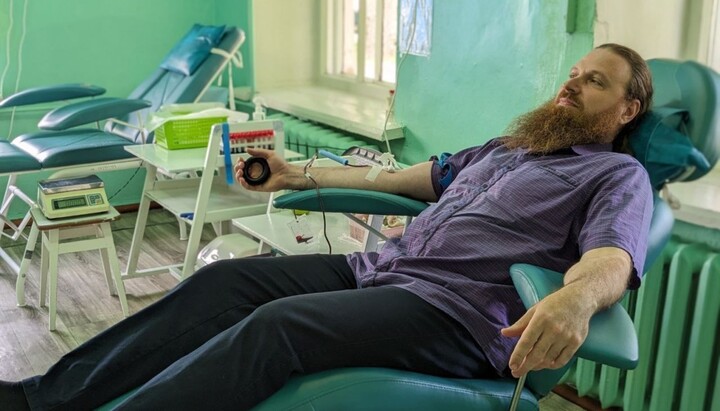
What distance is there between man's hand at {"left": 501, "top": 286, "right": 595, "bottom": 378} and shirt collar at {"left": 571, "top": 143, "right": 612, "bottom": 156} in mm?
631

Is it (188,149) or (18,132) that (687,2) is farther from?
(18,132)

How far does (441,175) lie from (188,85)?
6.23ft

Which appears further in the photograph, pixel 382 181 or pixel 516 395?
pixel 382 181

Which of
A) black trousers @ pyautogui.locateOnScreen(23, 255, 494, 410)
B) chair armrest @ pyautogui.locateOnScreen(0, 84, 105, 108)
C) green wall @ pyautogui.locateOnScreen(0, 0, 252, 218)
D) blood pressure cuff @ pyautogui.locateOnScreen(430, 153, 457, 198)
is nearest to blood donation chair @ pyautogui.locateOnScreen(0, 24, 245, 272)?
chair armrest @ pyautogui.locateOnScreen(0, 84, 105, 108)

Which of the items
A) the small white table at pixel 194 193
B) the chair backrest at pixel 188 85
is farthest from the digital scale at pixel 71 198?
the chair backrest at pixel 188 85

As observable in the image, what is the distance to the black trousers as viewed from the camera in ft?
4.60

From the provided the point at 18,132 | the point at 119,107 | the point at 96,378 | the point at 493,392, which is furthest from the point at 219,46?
the point at 493,392

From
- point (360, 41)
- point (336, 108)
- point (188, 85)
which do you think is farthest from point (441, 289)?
point (360, 41)

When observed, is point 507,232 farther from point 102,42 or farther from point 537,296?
point 102,42

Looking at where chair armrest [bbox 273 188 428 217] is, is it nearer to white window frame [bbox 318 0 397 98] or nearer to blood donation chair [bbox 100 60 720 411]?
blood donation chair [bbox 100 60 720 411]

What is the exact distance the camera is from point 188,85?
3615 millimetres

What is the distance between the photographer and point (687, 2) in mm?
2227

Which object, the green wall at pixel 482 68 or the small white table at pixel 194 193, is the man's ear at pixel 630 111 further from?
the small white table at pixel 194 193

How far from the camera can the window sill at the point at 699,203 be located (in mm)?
1985
